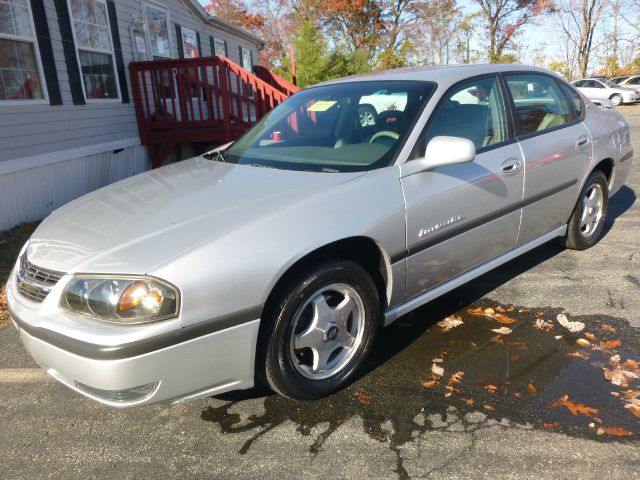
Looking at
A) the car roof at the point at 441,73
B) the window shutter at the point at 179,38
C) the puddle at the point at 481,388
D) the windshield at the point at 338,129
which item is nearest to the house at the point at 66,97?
the window shutter at the point at 179,38

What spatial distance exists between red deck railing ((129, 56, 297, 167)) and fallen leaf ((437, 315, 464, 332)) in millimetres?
5894

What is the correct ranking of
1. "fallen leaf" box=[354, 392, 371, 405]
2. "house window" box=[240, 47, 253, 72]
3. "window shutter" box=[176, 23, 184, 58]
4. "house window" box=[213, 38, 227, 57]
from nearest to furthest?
"fallen leaf" box=[354, 392, 371, 405], "window shutter" box=[176, 23, 184, 58], "house window" box=[213, 38, 227, 57], "house window" box=[240, 47, 253, 72]

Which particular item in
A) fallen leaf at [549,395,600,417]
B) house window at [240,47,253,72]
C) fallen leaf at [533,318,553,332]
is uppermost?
house window at [240,47,253,72]

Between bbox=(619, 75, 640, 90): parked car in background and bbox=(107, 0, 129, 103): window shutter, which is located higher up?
bbox=(107, 0, 129, 103): window shutter

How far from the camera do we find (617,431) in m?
2.25

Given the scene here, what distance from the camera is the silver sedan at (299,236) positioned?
2041 millimetres

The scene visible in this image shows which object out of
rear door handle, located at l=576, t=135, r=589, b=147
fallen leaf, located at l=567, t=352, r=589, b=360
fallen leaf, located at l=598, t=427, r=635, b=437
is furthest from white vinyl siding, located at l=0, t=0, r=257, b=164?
fallen leaf, located at l=598, t=427, r=635, b=437

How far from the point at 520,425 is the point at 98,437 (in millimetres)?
2005

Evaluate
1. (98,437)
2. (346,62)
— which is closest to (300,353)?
(98,437)

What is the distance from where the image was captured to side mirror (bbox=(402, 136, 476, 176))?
2656 mm

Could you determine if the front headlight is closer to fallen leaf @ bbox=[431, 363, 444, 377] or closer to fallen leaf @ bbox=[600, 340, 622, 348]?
fallen leaf @ bbox=[431, 363, 444, 377]

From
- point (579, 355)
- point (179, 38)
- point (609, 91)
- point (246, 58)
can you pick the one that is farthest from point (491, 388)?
point (609, 91)

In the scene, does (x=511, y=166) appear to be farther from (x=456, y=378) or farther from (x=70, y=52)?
(x=70, y=52)

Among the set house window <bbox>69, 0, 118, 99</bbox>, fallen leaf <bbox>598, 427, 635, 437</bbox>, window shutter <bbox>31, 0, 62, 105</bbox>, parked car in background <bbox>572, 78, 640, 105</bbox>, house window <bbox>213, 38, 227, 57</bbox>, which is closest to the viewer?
fallen leaf <bbox>598, 427, 635, 437</bbox>
